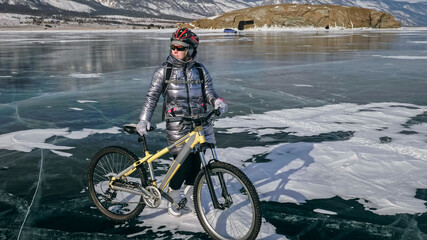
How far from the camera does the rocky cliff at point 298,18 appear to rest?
11019 centimetres

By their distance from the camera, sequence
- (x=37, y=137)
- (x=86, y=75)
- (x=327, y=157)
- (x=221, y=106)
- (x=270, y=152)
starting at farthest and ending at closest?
(x=86, y=75), (x=37, y=137), (x=270, y=152), (x=327, y=157), (x=221, y=106)

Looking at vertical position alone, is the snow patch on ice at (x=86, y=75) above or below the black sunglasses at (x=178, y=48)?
below

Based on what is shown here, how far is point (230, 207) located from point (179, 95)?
1.24 metres

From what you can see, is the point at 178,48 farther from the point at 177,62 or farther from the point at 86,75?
Result: the point at 86,75

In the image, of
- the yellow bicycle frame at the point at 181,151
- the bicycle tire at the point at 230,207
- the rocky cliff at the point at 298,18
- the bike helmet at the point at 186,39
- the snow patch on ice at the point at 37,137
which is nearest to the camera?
the bicycle tire at the point at 230,207

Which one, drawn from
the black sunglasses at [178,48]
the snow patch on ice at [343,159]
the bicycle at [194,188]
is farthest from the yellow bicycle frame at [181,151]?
the snow patch on ice at [343,159]

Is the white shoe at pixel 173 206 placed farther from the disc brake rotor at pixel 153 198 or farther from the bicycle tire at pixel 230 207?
the bicycle tire at pixel 230 207

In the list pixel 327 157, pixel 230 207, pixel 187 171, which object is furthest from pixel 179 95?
pixel 327 157

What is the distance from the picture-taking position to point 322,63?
1900 cm

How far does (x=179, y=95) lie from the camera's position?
13.2 feet

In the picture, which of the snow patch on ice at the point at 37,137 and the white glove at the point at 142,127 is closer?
the white glove at the point at 142,127

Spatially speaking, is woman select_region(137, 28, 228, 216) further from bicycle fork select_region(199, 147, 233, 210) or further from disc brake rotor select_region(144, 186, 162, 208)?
bicycle fork select_region(199, 147, 233, 210)

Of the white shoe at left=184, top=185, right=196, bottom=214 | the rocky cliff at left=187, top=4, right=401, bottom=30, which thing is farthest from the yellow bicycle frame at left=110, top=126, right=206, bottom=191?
the rocky cliff at left=187, top=4, right=401, bottom=30

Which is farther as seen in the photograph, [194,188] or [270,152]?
[270,152]
